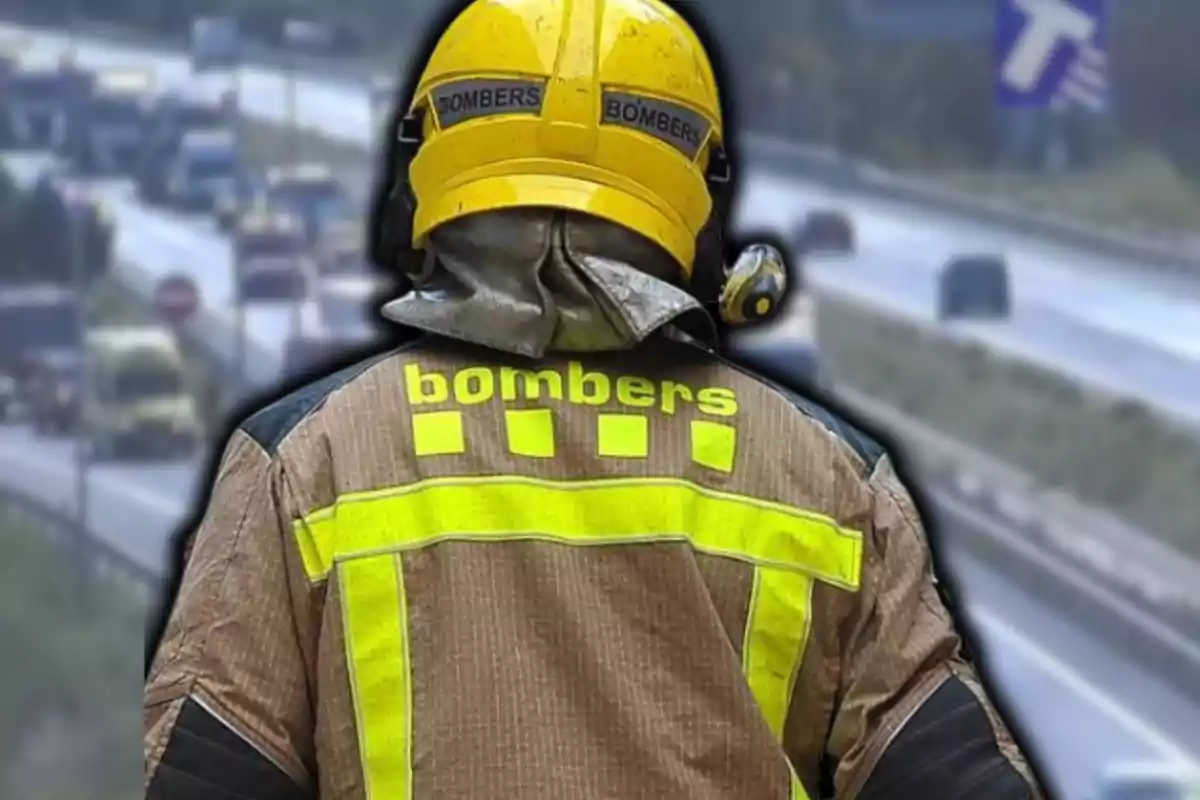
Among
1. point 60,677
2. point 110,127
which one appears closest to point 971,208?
point 110,127

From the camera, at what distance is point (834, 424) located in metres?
1.26

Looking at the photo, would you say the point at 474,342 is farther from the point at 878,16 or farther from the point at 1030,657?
the point at 1030,657

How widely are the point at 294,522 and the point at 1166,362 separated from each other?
5.02 m

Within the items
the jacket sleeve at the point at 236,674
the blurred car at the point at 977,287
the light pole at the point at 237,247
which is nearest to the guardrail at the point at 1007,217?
the blurred car at the point at 977,287

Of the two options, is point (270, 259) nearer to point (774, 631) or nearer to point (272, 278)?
point (272, 278)

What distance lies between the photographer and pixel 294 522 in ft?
3.88

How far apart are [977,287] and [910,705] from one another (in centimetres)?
507

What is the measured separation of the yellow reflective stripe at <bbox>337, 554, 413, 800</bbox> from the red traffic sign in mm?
4538

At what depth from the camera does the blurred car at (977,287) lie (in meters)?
6.14

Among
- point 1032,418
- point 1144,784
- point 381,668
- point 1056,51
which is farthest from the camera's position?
point 1032,418

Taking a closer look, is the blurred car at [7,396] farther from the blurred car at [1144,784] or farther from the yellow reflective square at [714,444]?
the yellow reflective square at [714,444]

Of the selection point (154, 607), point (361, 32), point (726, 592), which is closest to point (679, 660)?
point (726, 592)

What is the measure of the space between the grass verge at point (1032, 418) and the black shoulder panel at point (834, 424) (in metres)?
4.50

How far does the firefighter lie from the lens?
116 centimetres
